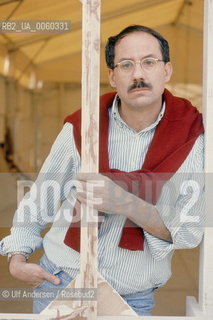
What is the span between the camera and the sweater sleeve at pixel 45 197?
1920 millimetres

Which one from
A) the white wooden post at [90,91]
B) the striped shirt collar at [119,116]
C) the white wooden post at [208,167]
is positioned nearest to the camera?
the white wooden post at [90,91]

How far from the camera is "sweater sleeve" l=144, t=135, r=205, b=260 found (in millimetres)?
1739

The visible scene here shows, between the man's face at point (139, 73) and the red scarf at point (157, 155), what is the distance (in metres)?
0.10

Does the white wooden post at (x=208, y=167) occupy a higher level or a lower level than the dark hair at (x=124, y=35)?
lower

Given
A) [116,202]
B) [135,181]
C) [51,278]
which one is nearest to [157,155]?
[135,181]

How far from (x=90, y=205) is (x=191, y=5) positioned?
740 cm

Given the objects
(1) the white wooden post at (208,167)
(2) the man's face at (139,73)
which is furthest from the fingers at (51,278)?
(2) the man's face at (139,73)

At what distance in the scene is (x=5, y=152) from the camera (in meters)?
10.6

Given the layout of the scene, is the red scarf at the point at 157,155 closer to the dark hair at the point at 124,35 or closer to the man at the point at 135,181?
the man at the point at 135,181

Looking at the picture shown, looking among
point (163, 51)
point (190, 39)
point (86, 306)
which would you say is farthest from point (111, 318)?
point (190, 39)

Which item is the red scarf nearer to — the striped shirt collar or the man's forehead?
the striped shirt collar

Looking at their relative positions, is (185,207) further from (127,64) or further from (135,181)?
(127,64)

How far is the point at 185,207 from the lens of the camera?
1.77 meters

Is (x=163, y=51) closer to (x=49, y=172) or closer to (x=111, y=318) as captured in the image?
(x=49, y=172)
